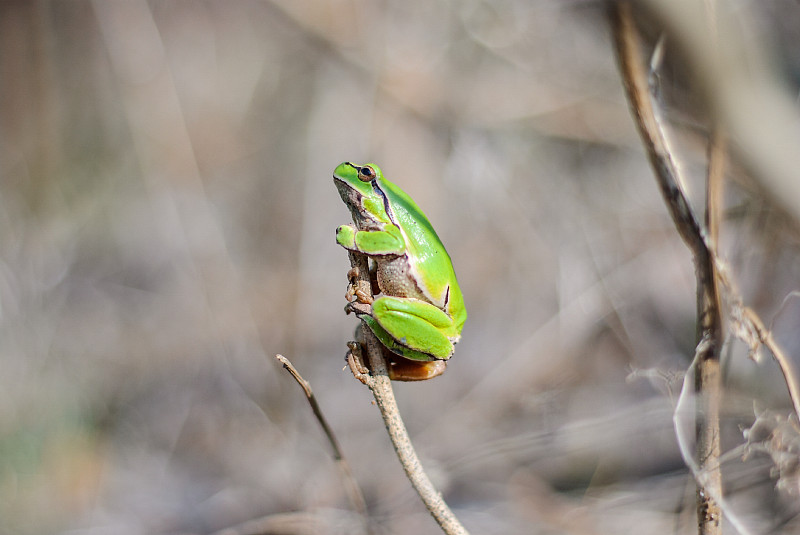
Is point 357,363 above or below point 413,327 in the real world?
below

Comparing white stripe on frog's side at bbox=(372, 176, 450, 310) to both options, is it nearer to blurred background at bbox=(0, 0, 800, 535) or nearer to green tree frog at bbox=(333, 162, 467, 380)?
green tree frog at bbox=(333, 162, 467, 380)

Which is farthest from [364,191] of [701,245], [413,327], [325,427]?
[701,245]

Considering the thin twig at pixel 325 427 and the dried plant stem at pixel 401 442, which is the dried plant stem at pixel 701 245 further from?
the thin twig at pixel 325 427

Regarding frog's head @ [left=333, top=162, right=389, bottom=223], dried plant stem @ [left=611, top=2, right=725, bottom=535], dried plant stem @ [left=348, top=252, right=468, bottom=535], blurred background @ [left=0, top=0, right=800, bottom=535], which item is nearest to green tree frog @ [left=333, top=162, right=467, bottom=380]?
frog's head @ [left=333, top=162, right=389, bottom=223]

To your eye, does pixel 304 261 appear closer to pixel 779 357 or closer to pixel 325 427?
pixel 325 427

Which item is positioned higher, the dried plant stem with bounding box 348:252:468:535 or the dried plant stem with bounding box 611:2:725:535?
the dried plant stem with bounding box 611:2:725:535

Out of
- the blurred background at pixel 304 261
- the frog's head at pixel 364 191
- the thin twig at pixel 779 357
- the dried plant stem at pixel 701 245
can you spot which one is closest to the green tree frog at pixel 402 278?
the frog's head at pixel 364 191

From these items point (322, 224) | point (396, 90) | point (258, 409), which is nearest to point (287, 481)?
point (258, 409)
